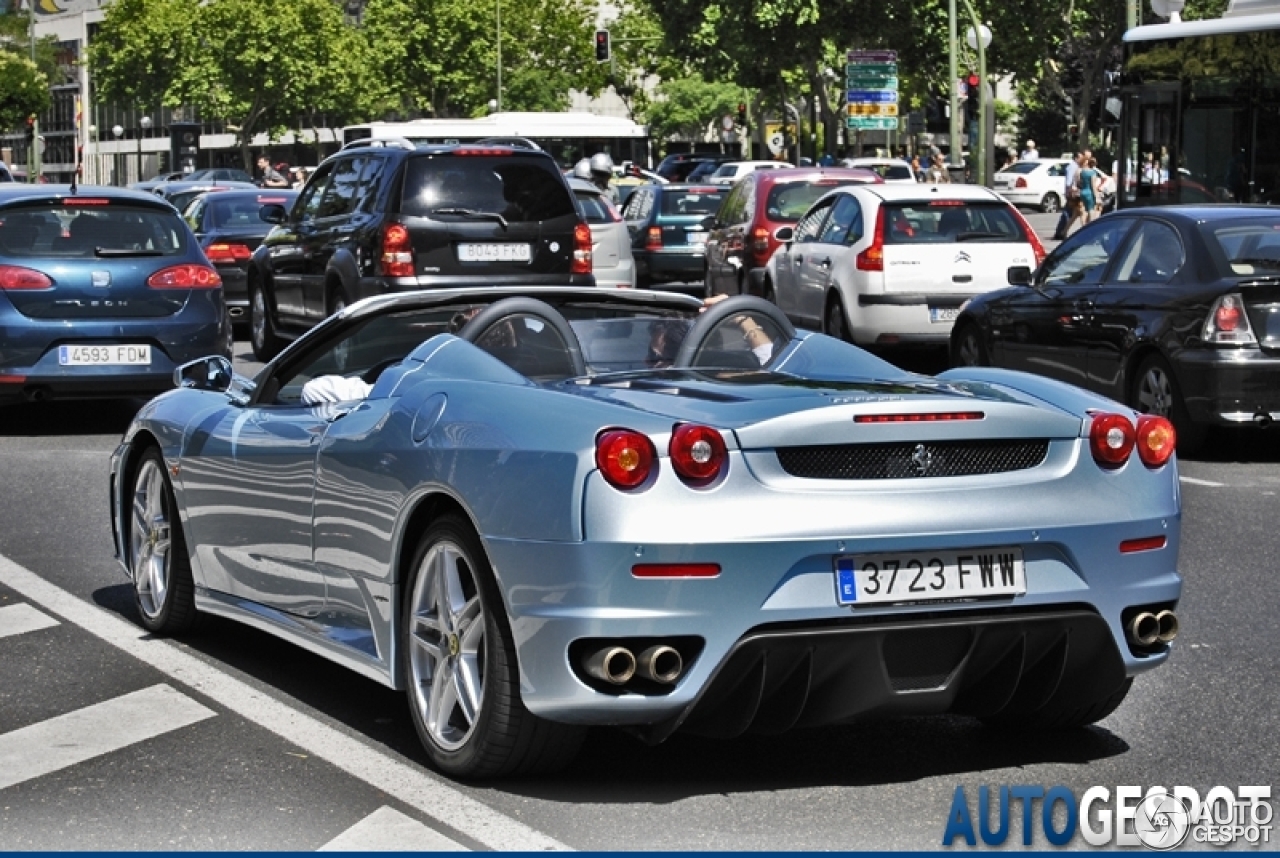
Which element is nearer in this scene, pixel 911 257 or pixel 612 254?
pixel 911 257

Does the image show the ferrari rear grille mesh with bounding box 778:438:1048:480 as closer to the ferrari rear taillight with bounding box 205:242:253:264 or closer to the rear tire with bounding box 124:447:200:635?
the rear tire with bounding box 124:447:200:635

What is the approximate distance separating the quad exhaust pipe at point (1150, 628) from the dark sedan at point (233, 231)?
1831cm

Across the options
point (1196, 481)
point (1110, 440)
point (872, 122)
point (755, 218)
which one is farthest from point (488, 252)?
point (872, 122)

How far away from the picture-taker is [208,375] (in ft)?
26.6

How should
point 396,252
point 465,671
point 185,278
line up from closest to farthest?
point 465,671 → point 185,278 → point 396,252

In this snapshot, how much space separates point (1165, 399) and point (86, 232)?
6784 mm

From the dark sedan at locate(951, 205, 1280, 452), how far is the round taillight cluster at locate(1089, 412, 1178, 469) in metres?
7.49

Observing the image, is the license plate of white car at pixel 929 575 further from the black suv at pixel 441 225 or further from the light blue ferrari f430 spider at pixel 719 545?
the black suv at pixel 441 225

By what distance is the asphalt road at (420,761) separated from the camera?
216 inches

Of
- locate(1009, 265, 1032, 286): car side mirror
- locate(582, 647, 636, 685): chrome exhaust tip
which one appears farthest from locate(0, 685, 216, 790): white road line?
locate(1009, 265, 1032, 286): car side mirror

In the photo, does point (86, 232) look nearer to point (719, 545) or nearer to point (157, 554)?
point (157, 554)

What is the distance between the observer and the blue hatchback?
595 inches

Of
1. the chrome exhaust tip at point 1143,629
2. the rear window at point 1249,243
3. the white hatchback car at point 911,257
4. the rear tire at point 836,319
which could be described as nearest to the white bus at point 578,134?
the rear tire at point 836,319

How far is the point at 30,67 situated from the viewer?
4739 inches
